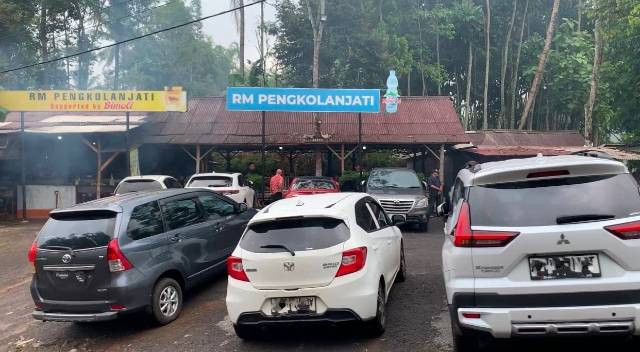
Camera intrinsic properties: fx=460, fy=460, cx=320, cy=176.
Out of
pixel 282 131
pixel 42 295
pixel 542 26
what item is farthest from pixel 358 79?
pixel 42 295

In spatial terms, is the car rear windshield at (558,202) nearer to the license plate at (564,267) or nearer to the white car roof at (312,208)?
the license plate at (564,267)

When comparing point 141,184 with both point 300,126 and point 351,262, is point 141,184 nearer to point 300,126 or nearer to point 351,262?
point 300,126

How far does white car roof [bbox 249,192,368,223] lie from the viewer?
4.86 meters

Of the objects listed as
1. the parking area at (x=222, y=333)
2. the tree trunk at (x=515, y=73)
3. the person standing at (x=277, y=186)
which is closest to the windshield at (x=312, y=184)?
the person standing at (x=277, y=186)

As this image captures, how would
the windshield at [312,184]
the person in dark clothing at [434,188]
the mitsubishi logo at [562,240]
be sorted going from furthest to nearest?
the person in dark clothing at [434,188] < the windshield at [312,184] < the mitsubishi logo at [562,240]

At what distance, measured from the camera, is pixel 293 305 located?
15.1 feet

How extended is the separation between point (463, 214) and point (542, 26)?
36.4m

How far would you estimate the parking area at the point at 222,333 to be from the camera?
4.73 meters

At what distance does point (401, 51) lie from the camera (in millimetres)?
31562

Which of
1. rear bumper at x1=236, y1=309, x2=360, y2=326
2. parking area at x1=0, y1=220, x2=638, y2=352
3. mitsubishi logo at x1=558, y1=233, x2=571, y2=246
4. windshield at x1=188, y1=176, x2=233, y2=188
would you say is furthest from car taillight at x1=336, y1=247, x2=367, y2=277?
windshield at x1=188, y1=176, x2=233, y2=188

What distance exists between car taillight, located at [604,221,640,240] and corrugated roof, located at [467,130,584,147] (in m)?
18.9

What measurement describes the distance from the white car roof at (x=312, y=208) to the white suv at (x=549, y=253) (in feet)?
4.97

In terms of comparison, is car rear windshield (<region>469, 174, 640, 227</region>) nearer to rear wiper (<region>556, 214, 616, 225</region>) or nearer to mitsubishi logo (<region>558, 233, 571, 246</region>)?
rear wiper (<region>556, 214, 616, 225</region>)

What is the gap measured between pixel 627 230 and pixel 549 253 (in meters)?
0.57
